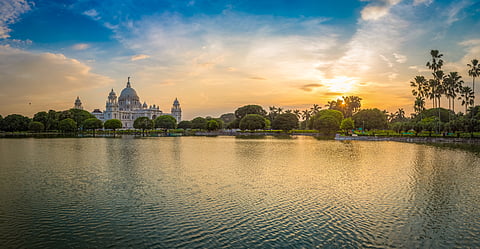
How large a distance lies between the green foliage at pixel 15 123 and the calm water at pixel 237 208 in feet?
332

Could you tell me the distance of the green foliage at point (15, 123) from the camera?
108m

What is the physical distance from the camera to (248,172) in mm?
24219

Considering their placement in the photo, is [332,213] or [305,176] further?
[305,176]

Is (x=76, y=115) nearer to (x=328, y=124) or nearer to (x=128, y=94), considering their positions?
(x=128, y=94)

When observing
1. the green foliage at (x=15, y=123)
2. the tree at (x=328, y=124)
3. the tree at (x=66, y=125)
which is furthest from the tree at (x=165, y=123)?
the tree at (x=328, y=124)

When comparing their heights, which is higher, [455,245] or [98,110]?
[98,110]

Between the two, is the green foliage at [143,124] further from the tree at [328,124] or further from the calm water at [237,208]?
the calm water at [237,208]

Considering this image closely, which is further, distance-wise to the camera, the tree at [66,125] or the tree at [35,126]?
the tree at [35,126]

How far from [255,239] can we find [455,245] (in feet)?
21.6

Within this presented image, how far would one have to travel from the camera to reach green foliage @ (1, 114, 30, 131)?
10788 centimetres

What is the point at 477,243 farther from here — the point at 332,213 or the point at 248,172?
the point at 248,172

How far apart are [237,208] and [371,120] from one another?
3845 inches

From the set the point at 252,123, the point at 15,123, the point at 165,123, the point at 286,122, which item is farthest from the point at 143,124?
the point at 286,122

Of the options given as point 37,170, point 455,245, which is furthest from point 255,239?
point 37,170
